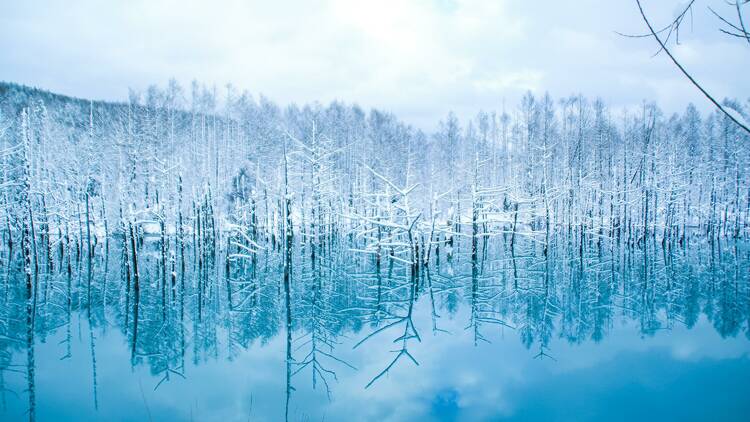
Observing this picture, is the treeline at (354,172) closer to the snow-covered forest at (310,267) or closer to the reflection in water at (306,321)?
the snow-covered forest at (310,267)

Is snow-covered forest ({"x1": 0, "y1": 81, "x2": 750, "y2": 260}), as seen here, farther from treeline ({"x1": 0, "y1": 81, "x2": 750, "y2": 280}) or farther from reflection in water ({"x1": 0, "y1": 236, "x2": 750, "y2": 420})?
reflection in water ({"x1": 0, "y1": 236, "x2": 750, "y2": 420})

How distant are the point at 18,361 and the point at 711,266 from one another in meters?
29.5

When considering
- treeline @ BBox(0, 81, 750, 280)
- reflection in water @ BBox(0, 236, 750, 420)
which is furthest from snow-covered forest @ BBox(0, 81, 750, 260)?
reflection in water @ BBox(0, 236, 750, 420)

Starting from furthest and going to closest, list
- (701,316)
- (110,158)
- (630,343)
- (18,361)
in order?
(110,158), (701,316), (630,343), (18,361)

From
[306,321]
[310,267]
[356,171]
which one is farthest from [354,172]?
[306,321]

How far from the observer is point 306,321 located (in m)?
14.5

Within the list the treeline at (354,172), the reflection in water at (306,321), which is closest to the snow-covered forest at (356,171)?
the treeline at (354,172)

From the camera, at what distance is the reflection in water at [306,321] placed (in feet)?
31.2

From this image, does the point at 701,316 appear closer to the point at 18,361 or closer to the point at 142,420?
the point at 142,420

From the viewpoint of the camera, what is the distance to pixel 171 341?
12.6 meters

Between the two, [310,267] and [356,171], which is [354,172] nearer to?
[356,171]

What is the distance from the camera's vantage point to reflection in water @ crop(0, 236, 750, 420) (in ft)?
31.2

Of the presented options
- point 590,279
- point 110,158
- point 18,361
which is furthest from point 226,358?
point 110,158

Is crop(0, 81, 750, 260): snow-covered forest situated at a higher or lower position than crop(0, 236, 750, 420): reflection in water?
higher
